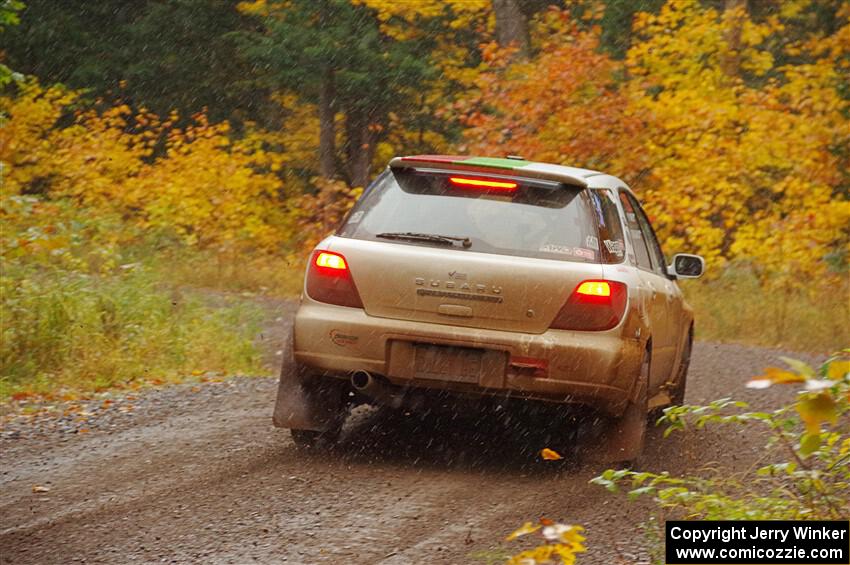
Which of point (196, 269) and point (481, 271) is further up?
point (481, 271)

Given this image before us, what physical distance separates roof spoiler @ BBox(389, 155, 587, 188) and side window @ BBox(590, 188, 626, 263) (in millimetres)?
163

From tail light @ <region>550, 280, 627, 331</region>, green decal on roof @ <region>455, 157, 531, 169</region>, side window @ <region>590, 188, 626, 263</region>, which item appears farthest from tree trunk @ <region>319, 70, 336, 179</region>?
tail light @ <region>550, 280, 627, 331</region>

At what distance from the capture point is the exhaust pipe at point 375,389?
7.02m

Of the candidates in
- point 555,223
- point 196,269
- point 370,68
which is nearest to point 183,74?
point 370,68

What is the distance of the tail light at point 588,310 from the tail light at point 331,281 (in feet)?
3.65

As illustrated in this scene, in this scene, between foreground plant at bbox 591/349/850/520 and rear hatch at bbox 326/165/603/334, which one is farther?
rear hatch at bbox 326/165/603/334

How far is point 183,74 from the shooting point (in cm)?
3631

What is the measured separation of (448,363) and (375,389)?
18.1 inches

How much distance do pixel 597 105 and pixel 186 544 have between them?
17138mm

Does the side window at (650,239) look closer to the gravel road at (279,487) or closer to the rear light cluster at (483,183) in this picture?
the gravel road at (279,487)

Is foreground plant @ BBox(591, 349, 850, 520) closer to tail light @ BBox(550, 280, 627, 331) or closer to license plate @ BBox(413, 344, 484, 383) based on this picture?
tail light @ BBox(550, 280, 627, 331)

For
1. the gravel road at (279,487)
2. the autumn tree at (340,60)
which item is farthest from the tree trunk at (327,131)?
the gravel road at (279,487)

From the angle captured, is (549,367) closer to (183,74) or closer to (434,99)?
(434,99)

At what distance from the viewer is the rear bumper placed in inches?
270
